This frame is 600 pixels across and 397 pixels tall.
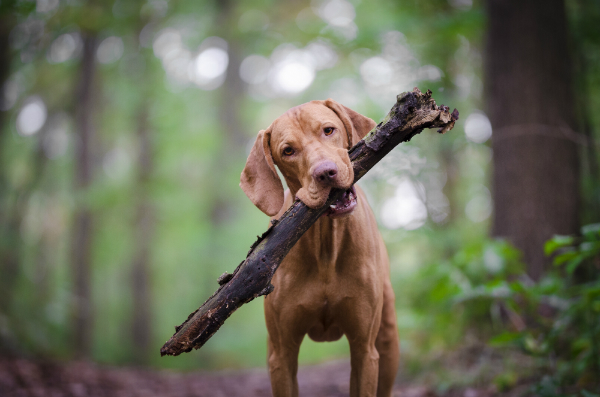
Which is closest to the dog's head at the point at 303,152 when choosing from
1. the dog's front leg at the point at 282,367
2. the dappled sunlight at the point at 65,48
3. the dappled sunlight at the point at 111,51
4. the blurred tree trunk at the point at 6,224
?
the dog's front leg at the point at 282,367

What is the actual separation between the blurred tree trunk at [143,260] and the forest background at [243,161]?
2.6 inches

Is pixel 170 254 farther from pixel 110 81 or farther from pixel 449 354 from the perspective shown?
pixel 449 354

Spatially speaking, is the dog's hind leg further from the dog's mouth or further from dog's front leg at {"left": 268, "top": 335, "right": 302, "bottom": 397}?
the dog's mouth

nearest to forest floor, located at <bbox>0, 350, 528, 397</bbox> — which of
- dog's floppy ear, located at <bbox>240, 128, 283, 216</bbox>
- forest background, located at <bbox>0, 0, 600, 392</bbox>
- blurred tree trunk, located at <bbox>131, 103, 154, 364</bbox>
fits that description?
forest background, located at <bbox>0, 0, 600, 392</bbox>

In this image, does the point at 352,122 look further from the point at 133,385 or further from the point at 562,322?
the point at 133,385

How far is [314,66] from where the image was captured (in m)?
11.1

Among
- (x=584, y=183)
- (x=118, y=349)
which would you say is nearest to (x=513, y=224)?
(x=584, y=183)

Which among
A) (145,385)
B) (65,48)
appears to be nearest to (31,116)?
(65,48)

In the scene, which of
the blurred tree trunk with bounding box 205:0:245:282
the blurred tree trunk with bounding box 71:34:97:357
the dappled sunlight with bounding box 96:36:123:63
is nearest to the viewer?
the blurred tree trunk with bounding box 71:34:97:357

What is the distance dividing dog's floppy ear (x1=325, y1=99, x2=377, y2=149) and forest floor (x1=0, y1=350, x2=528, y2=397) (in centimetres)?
278

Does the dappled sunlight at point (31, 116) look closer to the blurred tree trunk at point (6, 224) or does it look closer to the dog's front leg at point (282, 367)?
the blurred tree trunk at point (6, 224)

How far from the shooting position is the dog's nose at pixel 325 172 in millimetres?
2139

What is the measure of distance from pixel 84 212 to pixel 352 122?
1014cm

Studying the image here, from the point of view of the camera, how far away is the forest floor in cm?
439
